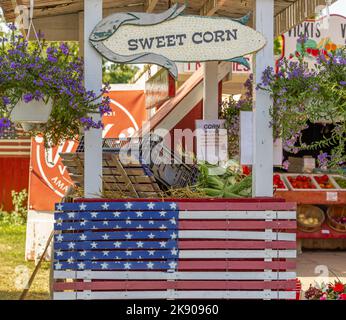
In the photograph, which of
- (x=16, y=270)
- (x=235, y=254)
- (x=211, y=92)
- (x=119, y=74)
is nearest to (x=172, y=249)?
(x=235, y=254)

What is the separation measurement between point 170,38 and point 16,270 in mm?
6235

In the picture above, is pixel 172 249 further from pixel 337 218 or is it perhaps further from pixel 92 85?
pixel 337 218

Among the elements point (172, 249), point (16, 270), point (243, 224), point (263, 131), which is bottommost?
point (16, 270)

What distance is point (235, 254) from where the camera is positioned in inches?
233

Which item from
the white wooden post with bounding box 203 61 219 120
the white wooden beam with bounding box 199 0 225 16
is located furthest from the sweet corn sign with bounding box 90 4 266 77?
the white wooden post with bounding box 203 61 219 120

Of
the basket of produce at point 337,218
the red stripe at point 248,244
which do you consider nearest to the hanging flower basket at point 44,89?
the red stripe at point 248,244

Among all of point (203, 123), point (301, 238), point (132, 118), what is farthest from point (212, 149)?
point (132, 118)

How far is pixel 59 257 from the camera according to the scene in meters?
5.86

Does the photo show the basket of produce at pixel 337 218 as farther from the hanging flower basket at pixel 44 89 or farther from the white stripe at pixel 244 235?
the hanging flower basket at pixel 44 89

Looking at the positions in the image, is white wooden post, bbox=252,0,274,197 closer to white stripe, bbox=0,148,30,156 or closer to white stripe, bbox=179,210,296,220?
white stripe, bbox=179,210,296,220

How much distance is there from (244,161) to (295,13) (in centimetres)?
279

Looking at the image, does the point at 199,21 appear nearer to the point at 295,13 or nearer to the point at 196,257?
the point at 196,257
